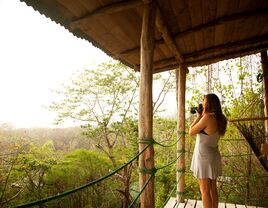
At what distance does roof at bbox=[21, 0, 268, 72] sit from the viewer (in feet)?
6.33

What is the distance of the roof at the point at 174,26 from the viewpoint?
193 cm

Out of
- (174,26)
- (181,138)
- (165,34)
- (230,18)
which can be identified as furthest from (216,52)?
(181,138)

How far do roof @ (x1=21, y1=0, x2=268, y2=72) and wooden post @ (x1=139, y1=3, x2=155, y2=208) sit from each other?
198 millimetres

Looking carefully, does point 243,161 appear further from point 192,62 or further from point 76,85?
point 76,85

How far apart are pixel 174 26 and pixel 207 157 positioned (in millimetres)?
1353

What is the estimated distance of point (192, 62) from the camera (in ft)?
11.5

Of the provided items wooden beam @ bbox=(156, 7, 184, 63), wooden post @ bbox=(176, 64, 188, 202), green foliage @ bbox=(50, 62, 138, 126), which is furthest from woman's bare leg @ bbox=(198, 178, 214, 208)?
green foliage @ bbox=(50, 62, 138, 126)

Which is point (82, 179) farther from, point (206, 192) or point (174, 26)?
point (174, 26)

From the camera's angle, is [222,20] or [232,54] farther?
[232,54]

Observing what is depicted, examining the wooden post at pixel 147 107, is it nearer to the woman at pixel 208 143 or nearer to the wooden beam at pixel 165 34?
the wooden beam at pixel 165 34

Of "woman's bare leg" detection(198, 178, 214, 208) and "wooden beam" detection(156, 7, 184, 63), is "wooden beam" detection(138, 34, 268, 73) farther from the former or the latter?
"woman's bare leg" detection(198, 178, 214, 208)

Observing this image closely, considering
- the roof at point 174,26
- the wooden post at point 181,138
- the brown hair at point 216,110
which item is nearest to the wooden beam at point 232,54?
the roof at point 174,26

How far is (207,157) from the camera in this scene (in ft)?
7.20

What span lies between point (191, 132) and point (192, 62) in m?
1.62
